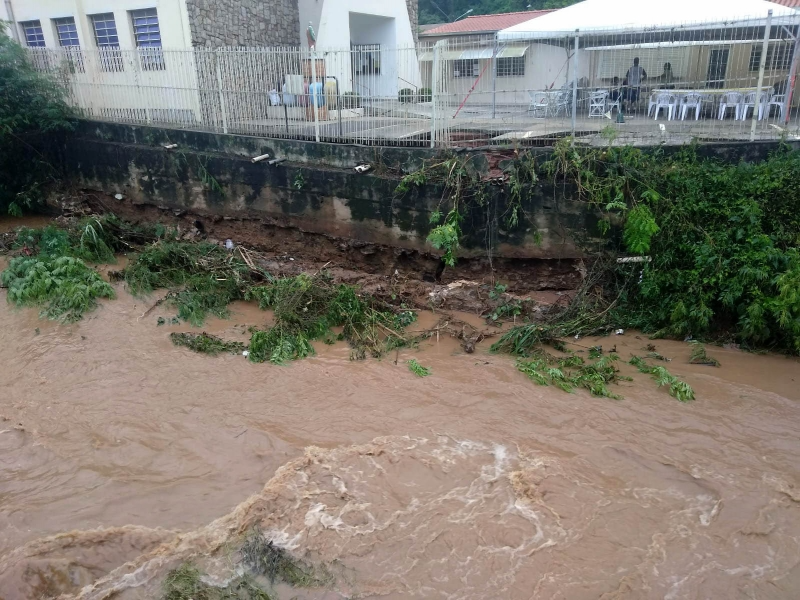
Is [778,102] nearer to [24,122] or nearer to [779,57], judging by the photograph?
[779,57]

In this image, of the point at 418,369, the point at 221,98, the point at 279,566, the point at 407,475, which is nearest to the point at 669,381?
the point at 418,369

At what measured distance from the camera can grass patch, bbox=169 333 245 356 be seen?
859cm

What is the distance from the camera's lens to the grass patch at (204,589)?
191 inches

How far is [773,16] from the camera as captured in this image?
8.95 m

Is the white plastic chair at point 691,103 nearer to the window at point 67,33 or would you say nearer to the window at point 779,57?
the window at point 779,57

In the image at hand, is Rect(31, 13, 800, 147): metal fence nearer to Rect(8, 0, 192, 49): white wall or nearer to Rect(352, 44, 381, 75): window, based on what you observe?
Rect(352, 44, 381, 75): window

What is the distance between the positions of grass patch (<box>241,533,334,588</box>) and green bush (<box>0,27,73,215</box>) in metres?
11.2

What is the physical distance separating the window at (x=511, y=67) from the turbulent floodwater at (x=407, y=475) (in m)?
10.7

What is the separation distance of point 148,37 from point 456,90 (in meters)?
7.66

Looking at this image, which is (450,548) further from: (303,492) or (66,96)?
(66,96)

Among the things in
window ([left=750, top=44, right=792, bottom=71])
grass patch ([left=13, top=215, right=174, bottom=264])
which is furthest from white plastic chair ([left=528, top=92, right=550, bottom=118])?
grass patch ([left=13, top=215, right=174, bottom=264])

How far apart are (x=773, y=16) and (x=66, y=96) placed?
44.6 feet

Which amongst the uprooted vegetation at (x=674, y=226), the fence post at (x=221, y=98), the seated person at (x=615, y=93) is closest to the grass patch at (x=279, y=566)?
the uprooted vegetation at (x=674, y=226)

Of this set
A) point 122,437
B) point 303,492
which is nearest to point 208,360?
point 122,437
